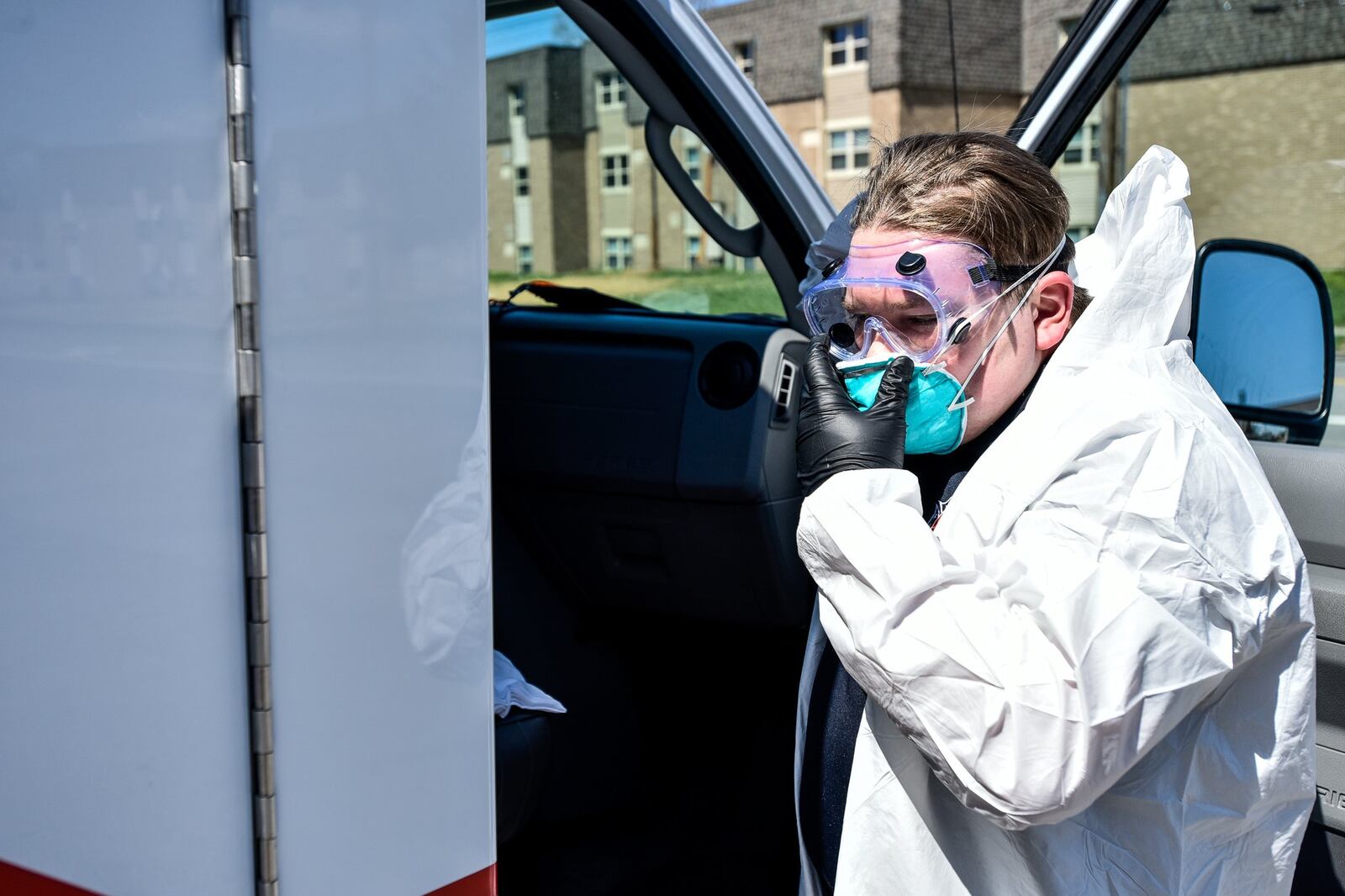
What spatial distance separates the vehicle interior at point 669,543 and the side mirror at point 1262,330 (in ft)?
0.31

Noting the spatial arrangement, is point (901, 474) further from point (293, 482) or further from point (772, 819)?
point (772, 819)

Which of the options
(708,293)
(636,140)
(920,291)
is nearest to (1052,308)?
(920,291)

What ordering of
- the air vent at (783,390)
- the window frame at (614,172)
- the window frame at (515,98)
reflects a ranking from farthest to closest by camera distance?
the window frame at (614,172) < the window frame at (515,98) < the air vent at (783,390)

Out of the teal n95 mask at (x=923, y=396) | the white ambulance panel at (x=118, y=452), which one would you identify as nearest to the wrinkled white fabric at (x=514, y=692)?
the teal n95 mask at (x=923, y=396)

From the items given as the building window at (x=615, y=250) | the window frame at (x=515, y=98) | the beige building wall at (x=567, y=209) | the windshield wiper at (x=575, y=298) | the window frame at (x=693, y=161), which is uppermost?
the beige building wall at (x=567, y=209)

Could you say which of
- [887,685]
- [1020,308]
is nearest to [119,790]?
[887,685]

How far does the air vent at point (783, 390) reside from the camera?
249cm

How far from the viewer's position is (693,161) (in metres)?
2.61

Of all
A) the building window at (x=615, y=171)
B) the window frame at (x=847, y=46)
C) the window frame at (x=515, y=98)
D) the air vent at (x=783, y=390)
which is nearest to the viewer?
the air vent at (x=783, y=390)

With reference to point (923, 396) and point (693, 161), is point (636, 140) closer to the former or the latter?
point (693, 161)

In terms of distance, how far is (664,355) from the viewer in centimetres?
266

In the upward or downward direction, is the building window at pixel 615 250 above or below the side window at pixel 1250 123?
above

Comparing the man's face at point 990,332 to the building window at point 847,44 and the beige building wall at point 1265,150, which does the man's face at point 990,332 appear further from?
the building window at point 847,44

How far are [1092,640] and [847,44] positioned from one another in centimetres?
3477
